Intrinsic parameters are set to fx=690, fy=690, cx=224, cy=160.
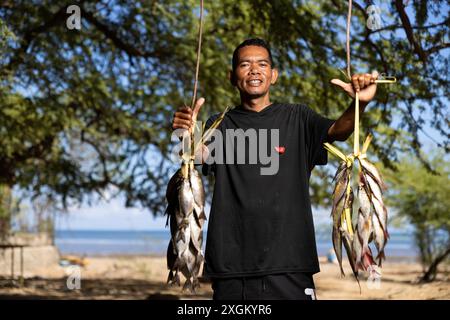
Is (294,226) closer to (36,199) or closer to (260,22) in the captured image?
(260,22)

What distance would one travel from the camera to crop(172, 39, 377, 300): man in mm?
3293

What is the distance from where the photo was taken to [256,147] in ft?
11.2

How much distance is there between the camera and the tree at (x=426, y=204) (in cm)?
1855

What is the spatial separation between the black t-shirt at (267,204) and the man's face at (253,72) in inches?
4.9

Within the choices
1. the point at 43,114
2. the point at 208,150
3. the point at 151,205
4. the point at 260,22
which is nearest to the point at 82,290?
the point at 151,205

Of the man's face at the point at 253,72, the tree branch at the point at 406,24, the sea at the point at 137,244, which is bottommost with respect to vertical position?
the sea at the point at 137,244

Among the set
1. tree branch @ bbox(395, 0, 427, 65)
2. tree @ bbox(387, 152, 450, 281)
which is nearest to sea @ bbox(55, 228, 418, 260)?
tree @ bbox(387, 152, 450, 281)

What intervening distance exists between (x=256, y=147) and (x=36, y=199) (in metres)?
13.2

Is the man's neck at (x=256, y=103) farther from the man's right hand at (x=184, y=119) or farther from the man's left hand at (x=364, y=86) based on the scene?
the man's left hand at (x=364, y=86)

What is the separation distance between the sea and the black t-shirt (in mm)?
17116

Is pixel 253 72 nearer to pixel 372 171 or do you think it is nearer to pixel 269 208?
pixel 269 208

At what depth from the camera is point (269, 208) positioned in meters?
3.33

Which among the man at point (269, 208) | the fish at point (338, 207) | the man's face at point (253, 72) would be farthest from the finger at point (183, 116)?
the fish at point (338, 207)

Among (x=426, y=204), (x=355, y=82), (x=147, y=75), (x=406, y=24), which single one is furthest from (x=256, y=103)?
(x=426, y=204)
